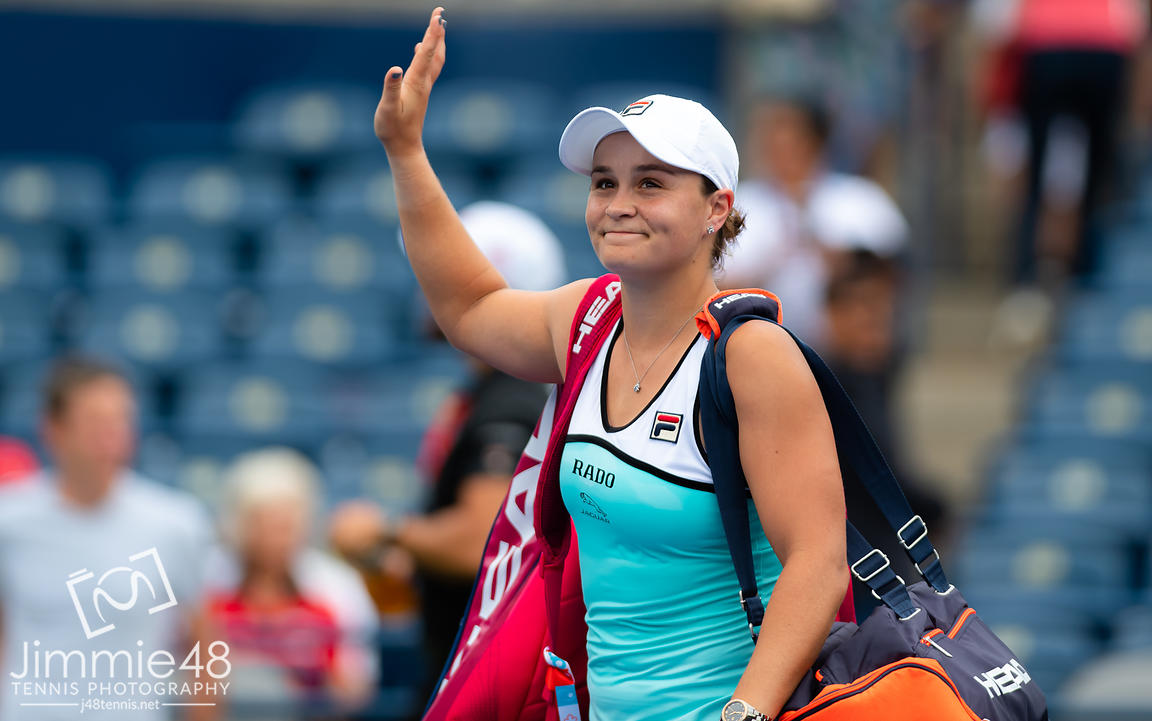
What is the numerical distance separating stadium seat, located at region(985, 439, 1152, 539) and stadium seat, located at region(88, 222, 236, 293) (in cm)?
498

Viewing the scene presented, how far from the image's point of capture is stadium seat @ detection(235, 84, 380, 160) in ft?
34.6

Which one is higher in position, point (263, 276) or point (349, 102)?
point (349, 102)

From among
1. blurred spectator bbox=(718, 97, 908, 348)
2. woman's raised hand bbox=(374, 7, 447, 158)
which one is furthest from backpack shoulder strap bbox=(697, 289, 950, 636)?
blurred spectator bbox=(718, 97, 908, 348)

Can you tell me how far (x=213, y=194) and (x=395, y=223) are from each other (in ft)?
4.11

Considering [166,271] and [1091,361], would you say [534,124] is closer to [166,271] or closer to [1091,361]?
[166,271]

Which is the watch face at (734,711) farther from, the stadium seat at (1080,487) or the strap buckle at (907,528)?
the stadium seat at (1080,487)

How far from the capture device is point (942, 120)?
10.4 meters

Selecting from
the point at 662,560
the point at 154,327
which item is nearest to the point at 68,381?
the point at 662,560

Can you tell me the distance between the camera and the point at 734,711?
2340 mm

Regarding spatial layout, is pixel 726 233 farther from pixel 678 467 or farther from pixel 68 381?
pixel 68 381

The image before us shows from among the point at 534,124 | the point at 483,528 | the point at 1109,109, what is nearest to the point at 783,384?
the point at 483,528

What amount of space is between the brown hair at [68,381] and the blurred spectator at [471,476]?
1436mm

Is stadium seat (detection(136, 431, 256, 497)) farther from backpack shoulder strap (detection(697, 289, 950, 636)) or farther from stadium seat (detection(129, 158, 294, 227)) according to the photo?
backpack shoulder strap (detection(697, 289, 950, 636))

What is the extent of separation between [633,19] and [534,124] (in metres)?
1.05
